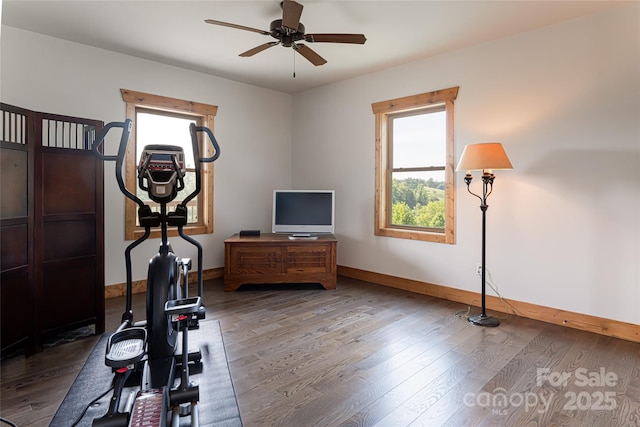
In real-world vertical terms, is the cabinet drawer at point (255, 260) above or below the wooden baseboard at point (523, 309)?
above

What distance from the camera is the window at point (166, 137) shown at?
170 inches

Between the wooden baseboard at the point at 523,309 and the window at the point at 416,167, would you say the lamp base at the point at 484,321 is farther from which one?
the window at the point at 416,167

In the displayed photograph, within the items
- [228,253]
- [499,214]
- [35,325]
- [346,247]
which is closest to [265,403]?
[35,325]

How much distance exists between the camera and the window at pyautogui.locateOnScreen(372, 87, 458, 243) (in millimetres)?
4199

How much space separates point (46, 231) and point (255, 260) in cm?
218

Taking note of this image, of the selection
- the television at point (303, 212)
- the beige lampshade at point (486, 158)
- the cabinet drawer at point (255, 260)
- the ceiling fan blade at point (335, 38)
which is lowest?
the cabinet drawer at point (255, 260)

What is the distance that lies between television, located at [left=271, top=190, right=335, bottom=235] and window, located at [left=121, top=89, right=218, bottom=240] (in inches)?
37.2

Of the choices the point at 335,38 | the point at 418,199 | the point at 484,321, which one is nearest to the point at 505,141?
the point at 418,199

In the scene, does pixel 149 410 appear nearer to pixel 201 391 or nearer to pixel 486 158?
pixel 201 391

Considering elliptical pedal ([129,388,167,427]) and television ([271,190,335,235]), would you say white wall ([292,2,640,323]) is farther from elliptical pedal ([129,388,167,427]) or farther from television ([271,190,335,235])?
elliptical pedal ([129,388,167,427])

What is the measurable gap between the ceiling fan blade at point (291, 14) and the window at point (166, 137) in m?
2.30

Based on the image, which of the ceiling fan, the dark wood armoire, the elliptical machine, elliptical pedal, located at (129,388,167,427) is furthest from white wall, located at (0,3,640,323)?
elliptical pedal, located at (129,388,167,427)

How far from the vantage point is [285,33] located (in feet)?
10.5

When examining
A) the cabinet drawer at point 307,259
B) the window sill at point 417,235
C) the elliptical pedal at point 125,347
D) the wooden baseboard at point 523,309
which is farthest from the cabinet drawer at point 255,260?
the elliptical pedal at point 125,347
